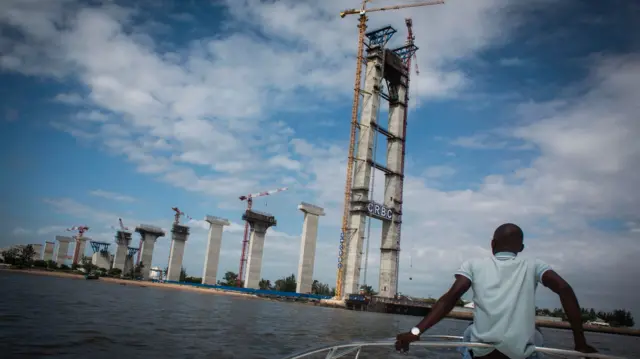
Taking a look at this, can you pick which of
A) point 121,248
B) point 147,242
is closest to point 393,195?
point 147,242

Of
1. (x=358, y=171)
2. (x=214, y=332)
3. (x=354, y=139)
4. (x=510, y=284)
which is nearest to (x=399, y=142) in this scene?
(x=354, y=139)

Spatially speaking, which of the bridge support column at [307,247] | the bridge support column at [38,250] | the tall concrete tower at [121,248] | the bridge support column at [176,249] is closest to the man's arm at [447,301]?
the bridge support column at [307,247]

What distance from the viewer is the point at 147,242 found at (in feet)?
435

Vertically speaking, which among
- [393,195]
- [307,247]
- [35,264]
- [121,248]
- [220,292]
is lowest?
[35,264]

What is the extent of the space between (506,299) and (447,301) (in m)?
0.45

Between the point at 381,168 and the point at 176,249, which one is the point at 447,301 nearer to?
the point at 381,168

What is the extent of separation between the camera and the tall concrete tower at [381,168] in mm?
72000

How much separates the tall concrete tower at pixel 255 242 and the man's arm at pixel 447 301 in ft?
298

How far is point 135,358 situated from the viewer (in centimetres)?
1077

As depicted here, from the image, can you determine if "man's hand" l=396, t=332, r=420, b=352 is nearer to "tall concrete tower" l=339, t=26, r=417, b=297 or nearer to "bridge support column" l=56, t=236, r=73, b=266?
"tall concrete tower" l=339, t=26, r=417, b=297

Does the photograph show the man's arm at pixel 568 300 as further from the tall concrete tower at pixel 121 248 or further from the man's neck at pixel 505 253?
the tall concrete tower at pixel 121 248

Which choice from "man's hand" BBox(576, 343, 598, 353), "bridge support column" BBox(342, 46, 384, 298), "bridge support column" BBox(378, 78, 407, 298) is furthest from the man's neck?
"bridge support column" BBox(378, 78, 407, 298)

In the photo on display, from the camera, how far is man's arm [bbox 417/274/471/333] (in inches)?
134

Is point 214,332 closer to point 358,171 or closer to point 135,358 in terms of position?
point 135,358
